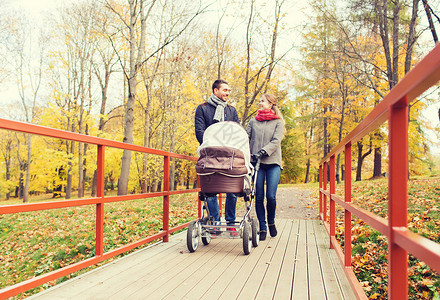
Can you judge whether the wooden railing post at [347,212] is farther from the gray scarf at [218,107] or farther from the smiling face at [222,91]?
the smiling face at [222,91]

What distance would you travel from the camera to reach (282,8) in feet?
32.2

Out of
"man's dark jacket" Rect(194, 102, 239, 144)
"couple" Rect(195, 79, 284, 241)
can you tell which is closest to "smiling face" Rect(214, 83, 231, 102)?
"couple" Rect(195, 79, 284, 241)

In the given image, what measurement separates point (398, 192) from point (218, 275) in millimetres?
2309

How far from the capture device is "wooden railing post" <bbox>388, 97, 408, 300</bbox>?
53.1 inches

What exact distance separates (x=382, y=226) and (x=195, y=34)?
1504 cm

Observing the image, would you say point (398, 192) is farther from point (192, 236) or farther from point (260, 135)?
point (260, 135)

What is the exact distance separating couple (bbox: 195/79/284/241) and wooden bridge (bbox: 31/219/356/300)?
0.55m

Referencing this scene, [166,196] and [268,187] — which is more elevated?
[268,187]

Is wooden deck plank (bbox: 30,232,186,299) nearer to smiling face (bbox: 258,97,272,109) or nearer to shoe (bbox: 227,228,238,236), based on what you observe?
shoe (bbox: 227,228,238,236)

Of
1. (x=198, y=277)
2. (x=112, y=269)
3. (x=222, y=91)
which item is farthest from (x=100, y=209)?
(x=222, y=91)

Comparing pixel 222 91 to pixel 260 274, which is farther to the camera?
pixel 222 91

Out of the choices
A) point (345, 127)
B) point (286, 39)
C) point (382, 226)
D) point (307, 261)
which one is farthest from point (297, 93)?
point (382, 226)

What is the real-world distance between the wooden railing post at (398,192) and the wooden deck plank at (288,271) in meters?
1.47

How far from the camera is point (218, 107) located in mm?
4719
